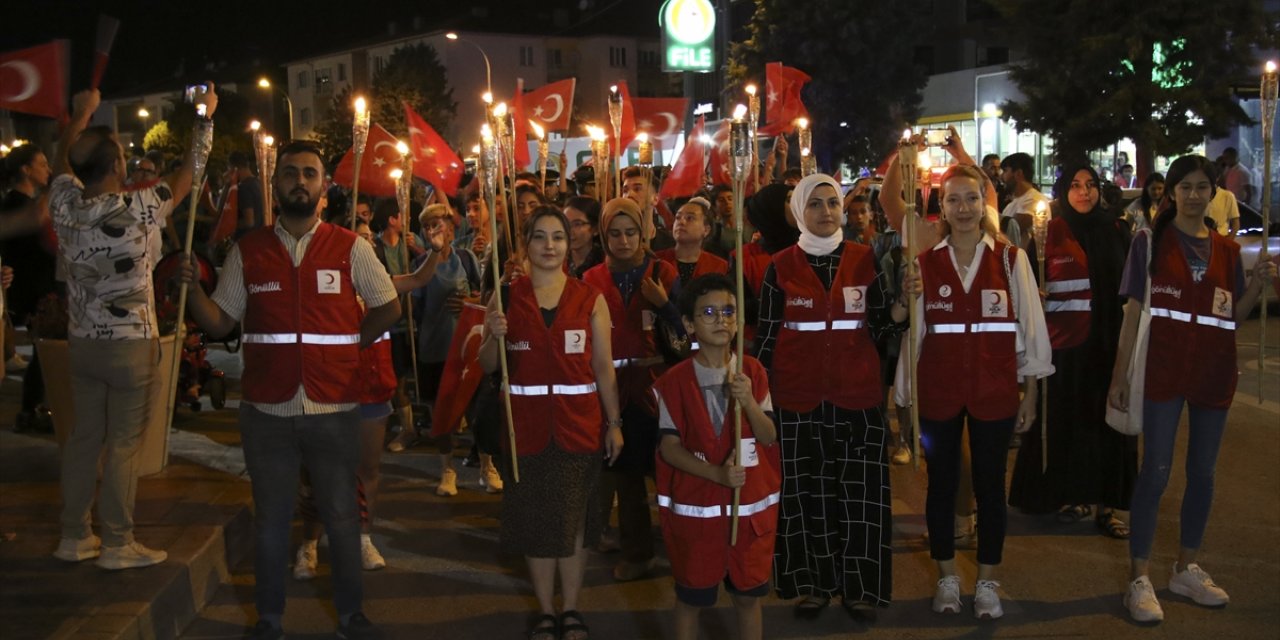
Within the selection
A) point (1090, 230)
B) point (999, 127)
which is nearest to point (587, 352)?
point (1090, 230)

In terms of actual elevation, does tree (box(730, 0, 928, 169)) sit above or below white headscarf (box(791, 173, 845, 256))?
above

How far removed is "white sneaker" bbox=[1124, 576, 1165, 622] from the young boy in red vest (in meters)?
1.98

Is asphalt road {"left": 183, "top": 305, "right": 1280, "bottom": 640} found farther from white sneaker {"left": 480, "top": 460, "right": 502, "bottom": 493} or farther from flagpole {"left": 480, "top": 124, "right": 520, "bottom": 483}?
flagpole {"left": 480, "top": 124, "right": 520, "bottom": 483}

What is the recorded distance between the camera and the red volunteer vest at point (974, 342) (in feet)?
18.7

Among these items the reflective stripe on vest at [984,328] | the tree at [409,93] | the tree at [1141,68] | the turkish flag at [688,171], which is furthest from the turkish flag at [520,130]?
the tree at [409,93]

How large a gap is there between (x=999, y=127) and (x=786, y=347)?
3213 centimetres

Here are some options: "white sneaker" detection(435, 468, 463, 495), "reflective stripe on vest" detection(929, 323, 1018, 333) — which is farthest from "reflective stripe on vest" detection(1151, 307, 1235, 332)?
"white sneaker" detection(435, 468, 463, 495)

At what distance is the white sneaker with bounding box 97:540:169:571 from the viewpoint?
6105mm

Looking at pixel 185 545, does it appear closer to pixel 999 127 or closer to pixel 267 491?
pixel 267 491

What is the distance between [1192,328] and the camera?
5793mm

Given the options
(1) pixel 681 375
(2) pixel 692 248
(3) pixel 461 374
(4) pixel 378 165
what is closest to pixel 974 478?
(1) pixel 681 375

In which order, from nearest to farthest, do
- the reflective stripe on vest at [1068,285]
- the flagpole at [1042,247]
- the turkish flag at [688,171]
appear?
the flagpole at [1042,247] < the reflective stripe on vest at [1068,285] < the turkish flag at [688,171]

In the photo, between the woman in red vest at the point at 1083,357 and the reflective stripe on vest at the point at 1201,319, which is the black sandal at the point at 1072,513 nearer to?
the woman in red vest at the point at 1083,357

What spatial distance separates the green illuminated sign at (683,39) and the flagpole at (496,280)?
675 inches
